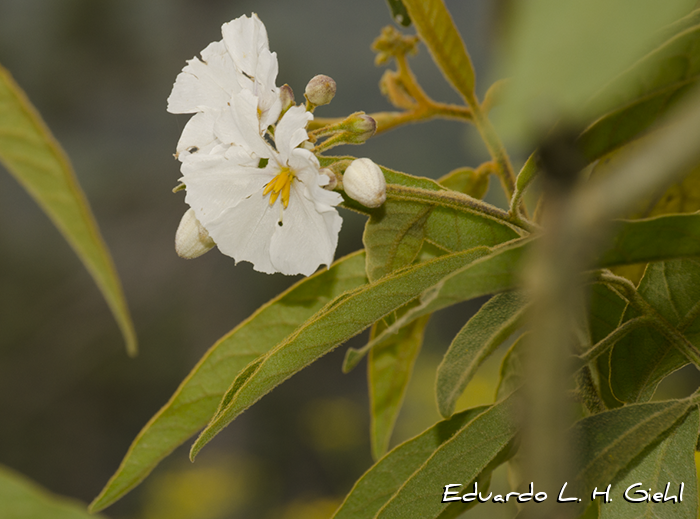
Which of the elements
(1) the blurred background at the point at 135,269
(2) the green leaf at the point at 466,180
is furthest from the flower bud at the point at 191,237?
(1) the blurred background at the point at 135,269

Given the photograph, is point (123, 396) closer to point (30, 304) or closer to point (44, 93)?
point (30, 304)

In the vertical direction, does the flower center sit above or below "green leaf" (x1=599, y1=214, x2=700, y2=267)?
above

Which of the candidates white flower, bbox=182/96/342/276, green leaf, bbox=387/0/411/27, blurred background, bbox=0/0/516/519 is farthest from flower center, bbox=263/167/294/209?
blurred background, bbox=0/0/516/519

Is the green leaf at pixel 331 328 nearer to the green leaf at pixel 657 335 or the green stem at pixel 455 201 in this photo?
the green stem at pixel 455 201

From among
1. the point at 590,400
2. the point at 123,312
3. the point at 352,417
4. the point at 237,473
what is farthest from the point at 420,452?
the point at 352,417

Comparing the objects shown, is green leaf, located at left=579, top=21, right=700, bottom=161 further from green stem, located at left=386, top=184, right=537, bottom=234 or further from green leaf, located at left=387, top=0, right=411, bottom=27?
green leaf, located at left=387, top=0, right=411, bottom=27
